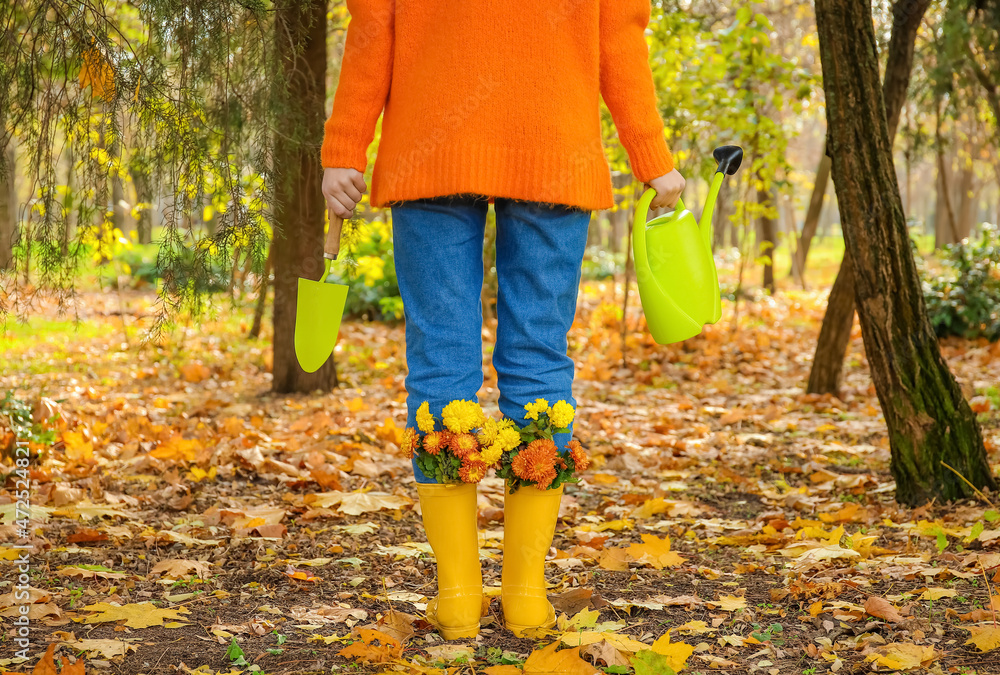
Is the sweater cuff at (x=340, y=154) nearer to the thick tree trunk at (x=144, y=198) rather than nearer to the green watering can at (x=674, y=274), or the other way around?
the green watering can at (x=674, y=274)

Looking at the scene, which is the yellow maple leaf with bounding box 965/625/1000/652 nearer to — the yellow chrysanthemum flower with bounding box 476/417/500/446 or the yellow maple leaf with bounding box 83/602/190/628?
the yellow chrysanthemum flower with bounding box 476/417/500/446

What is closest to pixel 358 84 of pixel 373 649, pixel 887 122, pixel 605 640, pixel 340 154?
pixel 340 154

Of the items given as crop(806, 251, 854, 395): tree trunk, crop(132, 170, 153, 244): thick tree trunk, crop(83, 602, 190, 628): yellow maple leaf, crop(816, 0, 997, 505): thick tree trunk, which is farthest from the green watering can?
crop(806, 251, 854, 395): tree trunk

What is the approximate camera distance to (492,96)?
162 centimetres

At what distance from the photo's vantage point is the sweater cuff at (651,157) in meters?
1.71

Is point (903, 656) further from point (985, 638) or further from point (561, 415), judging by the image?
point (561, 415)

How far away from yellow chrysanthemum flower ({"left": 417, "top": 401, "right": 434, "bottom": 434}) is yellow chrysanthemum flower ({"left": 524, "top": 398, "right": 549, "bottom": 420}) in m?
0.20

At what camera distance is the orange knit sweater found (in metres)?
1.62

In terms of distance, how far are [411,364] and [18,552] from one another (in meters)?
1.11

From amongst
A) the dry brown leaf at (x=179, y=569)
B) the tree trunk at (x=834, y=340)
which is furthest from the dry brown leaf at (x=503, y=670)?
the tree trunk at (x=834, y=340)

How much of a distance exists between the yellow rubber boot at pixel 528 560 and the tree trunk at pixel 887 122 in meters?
1.88

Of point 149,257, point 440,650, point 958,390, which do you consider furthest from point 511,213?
point 149,257

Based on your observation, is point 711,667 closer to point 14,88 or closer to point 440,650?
point 440,650

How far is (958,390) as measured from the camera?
254 cm
